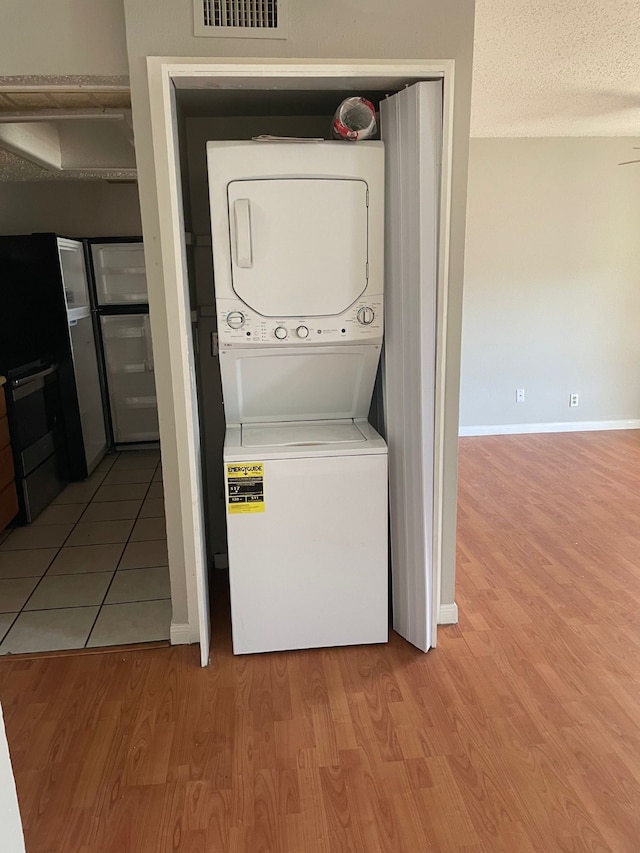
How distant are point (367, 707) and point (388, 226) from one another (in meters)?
1.63

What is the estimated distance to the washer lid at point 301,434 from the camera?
2.23 metres

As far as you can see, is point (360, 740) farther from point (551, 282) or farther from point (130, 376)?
point (551, 282)

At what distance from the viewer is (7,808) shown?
0.99 metres

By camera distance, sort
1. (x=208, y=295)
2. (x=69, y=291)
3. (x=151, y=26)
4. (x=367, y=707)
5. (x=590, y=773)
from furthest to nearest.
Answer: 1. (x=69, y=291)
2. (x=208, y=295)
3. (x=367, y=707)
4. (x=151, y=26)
5. (x=590, y=773)

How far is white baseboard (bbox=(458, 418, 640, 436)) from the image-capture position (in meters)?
5.17

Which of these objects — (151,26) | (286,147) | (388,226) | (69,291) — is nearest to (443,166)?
(388,226)

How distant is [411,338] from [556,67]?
1.98 metres

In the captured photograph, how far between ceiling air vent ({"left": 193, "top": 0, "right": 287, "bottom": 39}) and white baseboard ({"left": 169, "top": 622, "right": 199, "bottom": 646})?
205cm

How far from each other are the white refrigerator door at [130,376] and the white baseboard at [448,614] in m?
2.97

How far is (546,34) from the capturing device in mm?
2672

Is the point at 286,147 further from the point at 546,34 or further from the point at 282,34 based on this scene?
the point at 546,34

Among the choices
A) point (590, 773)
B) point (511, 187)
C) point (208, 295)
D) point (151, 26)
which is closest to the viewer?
point (590, 773)

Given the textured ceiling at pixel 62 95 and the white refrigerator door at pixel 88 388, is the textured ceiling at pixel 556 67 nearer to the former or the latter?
the textured ceiling at pixel 62 95

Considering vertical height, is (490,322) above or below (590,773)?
above
